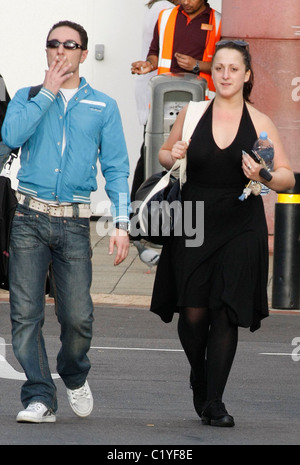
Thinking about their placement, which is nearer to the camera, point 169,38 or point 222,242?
point 222,242

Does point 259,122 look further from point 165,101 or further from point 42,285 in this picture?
point 165,101

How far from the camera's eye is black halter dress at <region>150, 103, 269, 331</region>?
6410 millimetres

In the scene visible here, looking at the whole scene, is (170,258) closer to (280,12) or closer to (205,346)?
(205,346)

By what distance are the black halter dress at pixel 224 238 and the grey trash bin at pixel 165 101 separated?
6.25m

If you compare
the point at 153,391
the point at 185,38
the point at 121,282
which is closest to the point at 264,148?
the point at 153,391

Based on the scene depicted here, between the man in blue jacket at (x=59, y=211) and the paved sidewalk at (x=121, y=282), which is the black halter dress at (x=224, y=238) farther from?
the paved sidewalk at (x=121, y=282)

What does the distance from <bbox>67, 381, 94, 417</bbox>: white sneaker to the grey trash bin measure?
21.3ft

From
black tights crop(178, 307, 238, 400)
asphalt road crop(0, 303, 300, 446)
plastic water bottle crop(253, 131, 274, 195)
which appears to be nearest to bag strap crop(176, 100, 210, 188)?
plastic water bottle crop(253, 131, 274, 195)

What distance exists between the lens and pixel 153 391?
7.65m

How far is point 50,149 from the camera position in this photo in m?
6.24

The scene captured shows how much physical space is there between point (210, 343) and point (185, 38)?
270 inches
